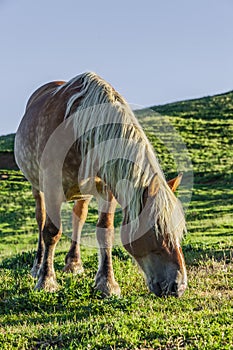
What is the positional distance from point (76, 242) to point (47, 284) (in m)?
1.87

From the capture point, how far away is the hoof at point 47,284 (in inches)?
275

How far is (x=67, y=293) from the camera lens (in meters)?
6.39

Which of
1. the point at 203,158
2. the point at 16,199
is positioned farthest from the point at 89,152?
the point at 203,158

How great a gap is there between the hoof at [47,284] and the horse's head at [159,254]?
1.89 m

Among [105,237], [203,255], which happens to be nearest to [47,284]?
[105,237]

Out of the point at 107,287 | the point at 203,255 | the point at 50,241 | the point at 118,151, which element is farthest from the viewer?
the point at 203,255

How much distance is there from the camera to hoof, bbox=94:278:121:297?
21.9 ft

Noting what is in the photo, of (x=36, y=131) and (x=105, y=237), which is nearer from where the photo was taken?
(x=105, y=237)

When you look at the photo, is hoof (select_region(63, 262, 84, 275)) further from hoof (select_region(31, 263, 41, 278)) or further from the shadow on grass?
the shadow on grass

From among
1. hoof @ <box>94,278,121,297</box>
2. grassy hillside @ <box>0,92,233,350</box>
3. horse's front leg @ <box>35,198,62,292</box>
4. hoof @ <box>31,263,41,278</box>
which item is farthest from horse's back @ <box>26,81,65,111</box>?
hoof @ <box>94,278,121,297</box>

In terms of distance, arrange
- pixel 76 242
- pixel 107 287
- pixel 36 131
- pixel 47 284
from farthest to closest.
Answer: pixel 76 242, pixel 36 131, pixel 47 284, pixel 107 287

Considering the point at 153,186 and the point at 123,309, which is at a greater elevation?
the point at 153,186

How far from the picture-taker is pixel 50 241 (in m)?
7.33

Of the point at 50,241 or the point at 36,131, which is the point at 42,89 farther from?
the point at 50,241
